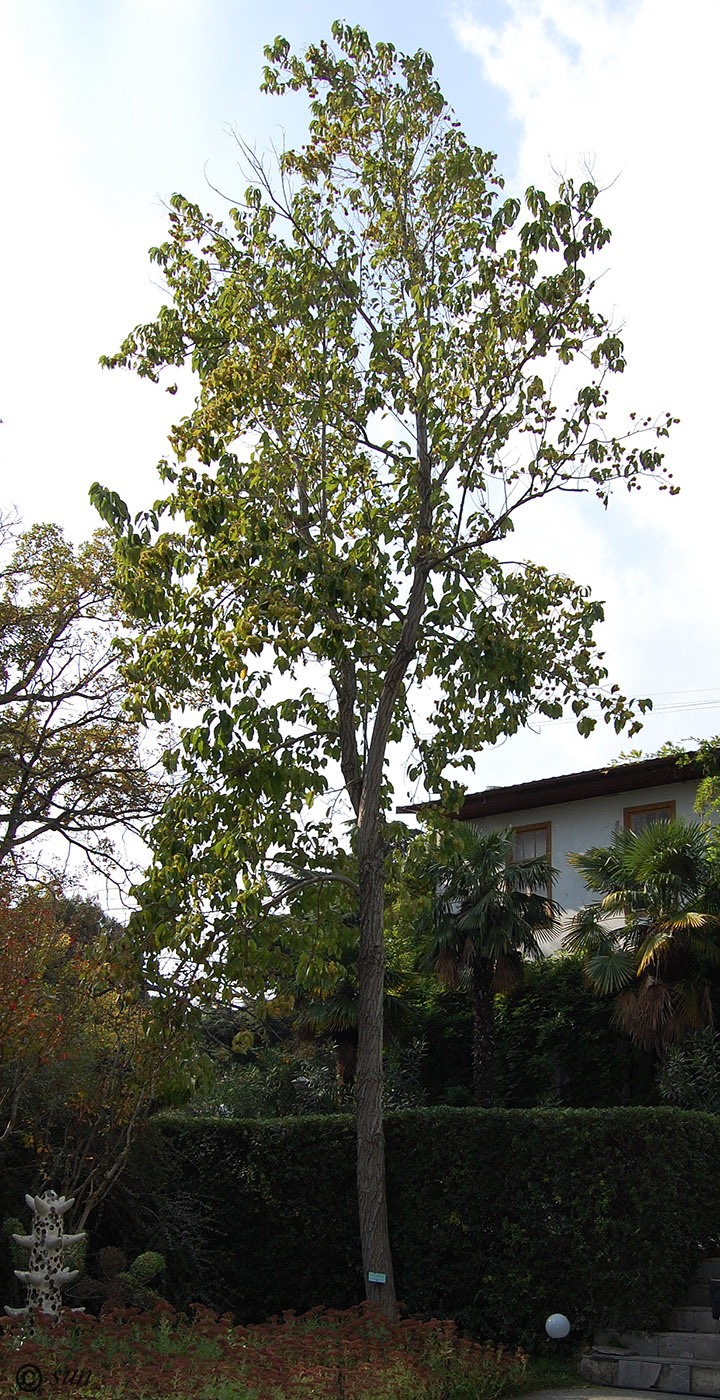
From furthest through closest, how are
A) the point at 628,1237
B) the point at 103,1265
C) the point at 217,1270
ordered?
the point at 217,1270
the point at 103,1265
the point at 628,1237

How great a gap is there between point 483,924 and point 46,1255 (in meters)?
9.05

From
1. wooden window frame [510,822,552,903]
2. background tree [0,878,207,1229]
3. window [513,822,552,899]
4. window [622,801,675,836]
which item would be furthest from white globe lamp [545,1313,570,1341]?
window [513,822,552,899]

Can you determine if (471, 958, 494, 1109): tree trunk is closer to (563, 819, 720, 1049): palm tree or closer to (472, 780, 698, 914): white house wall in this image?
(563, 819, 720, 1049): palm tree

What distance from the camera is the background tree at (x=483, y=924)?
1841 centimetres

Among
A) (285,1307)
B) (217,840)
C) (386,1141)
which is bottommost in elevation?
(285,1307)

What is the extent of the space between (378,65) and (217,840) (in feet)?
28.9

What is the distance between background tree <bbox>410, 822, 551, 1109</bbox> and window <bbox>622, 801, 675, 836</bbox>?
152 inches

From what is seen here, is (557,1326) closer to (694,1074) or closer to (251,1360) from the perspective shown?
(251,1360)

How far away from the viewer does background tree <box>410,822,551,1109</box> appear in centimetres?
1841

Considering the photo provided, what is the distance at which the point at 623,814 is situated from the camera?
74.5 feet

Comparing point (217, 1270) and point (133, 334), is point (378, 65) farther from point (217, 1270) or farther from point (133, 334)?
point (217, 1270)

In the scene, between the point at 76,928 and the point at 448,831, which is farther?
the point at 76,928

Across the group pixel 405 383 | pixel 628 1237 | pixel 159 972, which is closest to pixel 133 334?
pixel 405 383

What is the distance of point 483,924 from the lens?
18.3m
